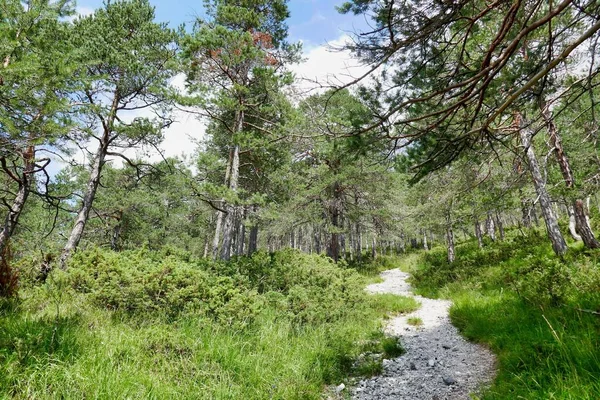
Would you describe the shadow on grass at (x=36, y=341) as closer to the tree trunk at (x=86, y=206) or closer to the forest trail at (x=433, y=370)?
the forest trail at (x=433, y=370)

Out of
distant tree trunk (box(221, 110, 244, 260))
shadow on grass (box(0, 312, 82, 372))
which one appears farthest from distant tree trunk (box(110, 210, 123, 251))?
shadow on grass (box(0, 312, 82, 372))

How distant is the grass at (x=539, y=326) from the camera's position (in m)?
2.77

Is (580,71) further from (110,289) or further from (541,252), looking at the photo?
(110,289)

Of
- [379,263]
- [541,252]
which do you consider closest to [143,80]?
[541,252]

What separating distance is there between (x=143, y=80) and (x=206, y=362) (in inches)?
383

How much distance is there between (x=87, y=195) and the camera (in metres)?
10.2

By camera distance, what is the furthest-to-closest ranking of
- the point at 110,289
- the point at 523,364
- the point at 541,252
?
the point at 541,252, the point at 110,289, the point at 523,364

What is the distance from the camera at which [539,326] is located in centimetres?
428

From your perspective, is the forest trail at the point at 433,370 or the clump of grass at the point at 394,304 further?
the clump of grass at the point at 394,304

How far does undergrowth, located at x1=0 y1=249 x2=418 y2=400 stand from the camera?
10.6ft

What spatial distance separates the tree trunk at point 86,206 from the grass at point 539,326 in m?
11.3

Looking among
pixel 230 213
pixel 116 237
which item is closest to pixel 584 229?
pixel 230 213

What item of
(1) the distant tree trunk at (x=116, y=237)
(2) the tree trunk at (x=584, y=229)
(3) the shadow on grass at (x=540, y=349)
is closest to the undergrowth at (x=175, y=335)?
(3) the shadow on grass at (x=540, y=349)

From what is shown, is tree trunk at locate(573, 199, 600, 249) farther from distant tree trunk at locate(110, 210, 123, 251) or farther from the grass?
distant tree trunk at locate(110, 210, 123, 251)
